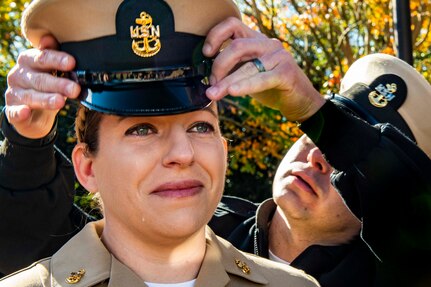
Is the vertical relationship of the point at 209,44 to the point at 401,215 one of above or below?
above

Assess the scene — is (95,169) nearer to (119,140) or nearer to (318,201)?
(119,140)

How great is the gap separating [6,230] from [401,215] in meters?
1.48

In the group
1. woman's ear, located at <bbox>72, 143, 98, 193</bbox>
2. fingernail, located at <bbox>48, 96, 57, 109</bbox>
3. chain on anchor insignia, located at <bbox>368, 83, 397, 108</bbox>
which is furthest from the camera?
chain on anchor insignia, located at <bbox>368, 83, 397, 108</bbox>

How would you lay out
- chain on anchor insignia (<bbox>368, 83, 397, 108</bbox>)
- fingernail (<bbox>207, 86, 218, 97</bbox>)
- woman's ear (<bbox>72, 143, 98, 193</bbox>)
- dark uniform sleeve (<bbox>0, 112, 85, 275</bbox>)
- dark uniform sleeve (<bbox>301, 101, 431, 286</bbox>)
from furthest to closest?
chain on anchor insignia (<bbox>368, 83, 397, 108</bbox>) < dark uniform sleeve (<bbox>301, 101, 431, 286</bbox>) < dark uniform sleeve (<bbox>0, 112, 85, 275</bbox>) < woman's ear (<bbox>72, 143, 98, 193</bbox>) < fingernail (<bbox>207, 86, 218, 97</bbox>)

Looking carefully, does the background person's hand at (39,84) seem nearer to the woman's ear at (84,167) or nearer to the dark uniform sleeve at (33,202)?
the woman's ear at (84,167)

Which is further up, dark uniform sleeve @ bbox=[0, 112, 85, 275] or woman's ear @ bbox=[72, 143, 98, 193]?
woman's ear @ bbox=[72, 143, 98, 193]

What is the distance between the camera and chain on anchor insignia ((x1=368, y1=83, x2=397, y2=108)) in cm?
375

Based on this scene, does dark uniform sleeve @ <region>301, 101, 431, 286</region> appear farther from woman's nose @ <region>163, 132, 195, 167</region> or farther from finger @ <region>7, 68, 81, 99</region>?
finger @ <region>7, 68, 81, 99</region>

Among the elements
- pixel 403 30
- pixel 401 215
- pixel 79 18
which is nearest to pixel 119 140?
pixel 79 18

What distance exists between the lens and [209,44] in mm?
2566

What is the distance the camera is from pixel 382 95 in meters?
3.78

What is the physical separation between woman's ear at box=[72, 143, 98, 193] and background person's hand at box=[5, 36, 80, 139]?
0.56ft

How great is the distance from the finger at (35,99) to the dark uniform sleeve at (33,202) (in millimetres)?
495

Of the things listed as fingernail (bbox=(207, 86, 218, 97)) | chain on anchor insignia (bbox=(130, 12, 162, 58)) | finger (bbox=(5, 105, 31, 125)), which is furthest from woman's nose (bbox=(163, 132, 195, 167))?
finger (bbox=(5, 105, 31, 125))
